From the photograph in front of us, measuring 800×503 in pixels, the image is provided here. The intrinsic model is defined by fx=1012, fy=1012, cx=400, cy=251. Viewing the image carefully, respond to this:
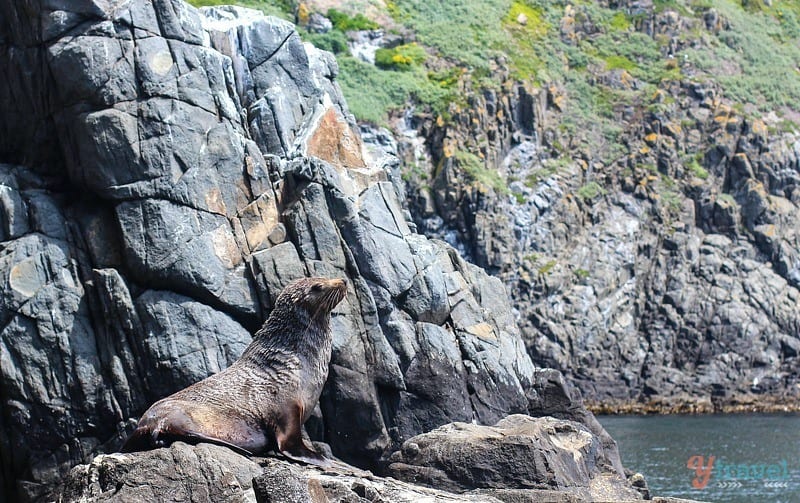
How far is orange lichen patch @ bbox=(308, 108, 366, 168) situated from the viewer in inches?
1035

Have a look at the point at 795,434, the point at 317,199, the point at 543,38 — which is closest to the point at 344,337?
the point at 317,199

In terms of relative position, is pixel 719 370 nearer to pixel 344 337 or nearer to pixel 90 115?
pixel 344 337

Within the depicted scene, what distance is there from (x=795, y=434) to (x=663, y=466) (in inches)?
428

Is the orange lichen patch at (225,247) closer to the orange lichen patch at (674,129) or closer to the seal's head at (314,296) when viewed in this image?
the seal's head at (314,296)

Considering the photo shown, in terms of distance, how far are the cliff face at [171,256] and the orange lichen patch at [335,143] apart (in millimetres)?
233

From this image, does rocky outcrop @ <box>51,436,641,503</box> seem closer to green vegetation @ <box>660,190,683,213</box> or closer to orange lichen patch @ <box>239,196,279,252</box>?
orange lichen patch @ <box>239,196,279,252</box>

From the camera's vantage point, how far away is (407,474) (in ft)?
39.5

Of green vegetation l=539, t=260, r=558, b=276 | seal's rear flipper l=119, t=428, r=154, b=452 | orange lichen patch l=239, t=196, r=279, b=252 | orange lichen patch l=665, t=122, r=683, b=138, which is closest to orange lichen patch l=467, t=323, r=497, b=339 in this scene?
orange lichen patch l=239, t=196, r=279, b=252

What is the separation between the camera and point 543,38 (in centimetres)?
6950

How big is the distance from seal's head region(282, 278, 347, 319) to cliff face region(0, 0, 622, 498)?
11873 millimetres

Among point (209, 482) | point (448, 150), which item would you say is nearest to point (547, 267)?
point (448, 150)

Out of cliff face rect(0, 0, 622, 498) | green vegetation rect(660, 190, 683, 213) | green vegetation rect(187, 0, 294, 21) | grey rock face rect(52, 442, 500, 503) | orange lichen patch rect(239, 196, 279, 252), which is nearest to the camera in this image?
grey rock face rect(52, 442, 500, 503)

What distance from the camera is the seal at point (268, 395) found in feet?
31.6

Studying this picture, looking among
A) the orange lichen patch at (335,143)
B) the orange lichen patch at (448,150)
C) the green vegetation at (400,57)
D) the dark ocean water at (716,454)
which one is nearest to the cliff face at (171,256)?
the orange lichen patch at (335,143)
